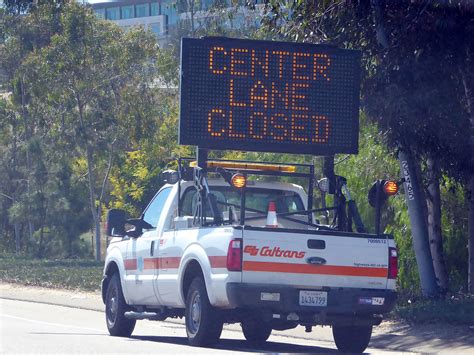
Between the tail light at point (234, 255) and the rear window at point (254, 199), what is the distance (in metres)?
2.19

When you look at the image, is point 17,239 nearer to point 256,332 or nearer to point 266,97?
point 256,332

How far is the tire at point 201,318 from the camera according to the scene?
11523mm

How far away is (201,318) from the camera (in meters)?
11.6

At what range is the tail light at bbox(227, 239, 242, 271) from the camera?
35.7 feet

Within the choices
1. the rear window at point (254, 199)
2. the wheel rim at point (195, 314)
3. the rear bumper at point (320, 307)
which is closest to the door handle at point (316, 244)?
the rear bumper at point (320, 307)

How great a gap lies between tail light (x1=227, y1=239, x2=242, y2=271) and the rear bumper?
0.66ft

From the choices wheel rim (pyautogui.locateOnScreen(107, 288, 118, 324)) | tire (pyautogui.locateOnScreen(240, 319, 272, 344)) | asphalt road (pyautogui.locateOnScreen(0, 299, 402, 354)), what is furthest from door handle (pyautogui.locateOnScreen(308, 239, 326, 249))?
wheel rim (pyautogui.locateOnScreen(107, 288, 118, 324))

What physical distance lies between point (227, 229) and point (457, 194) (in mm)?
8733

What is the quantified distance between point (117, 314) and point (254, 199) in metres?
2.58

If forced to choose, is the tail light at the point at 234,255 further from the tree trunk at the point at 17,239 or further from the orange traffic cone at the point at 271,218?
the tree trunk at the point at 17,239

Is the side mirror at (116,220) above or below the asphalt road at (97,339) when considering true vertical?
above

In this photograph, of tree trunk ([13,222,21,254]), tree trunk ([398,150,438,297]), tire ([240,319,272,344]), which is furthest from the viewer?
tree trunk ([13,222,21,254])

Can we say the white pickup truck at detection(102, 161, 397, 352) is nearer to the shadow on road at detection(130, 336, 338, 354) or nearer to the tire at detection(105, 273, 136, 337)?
the shadow on road at detection(130, 336, 338, 354)

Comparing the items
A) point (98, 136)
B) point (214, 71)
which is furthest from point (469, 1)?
point (98, 136)
